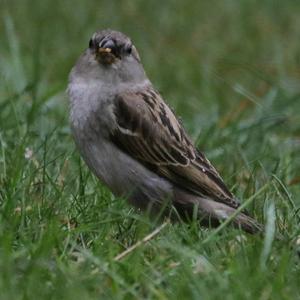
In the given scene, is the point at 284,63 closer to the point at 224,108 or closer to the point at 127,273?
the point at 224,108

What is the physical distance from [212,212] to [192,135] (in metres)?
2.09

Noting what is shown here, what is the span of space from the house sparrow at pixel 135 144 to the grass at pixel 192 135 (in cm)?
17

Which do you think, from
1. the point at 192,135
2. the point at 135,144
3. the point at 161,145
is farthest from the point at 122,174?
the point at 192,135

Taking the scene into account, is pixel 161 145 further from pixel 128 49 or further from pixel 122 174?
pixel 128 49

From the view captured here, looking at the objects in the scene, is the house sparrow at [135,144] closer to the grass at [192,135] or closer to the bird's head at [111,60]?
the bird's head at [111,60]

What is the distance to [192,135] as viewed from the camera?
7965 millimetres

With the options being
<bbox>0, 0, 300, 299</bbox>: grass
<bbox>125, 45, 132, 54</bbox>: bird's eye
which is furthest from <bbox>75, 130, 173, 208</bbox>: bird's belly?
<bbox>125, 45, 132, 54</bbox>: bird's eye

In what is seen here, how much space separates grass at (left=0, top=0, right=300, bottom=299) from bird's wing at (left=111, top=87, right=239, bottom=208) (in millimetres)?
264

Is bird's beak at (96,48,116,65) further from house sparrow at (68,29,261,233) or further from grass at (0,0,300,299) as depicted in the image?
grass at (0,0,300,299)

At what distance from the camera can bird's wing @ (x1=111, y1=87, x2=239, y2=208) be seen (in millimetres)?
Result: 5996

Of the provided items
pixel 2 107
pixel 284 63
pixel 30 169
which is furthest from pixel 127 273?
pixel 284 63

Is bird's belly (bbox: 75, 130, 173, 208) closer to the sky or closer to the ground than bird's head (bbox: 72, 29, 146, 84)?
closer to the ground

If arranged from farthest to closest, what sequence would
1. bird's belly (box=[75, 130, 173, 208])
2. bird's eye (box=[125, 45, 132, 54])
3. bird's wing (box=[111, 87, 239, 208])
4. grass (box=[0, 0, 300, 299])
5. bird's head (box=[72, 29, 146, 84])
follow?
bird's eye (box=[125, 45, 132, 54]), bird's head (box=[72, 29, 146, 84]), bird's wing (box=[111, 87, 239, 208]), bird's belly (box=[75, 130, 173, 208]), grass (box=[0, 0, 300, 299])

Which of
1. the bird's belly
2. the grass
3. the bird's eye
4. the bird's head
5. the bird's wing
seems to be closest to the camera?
the grass
